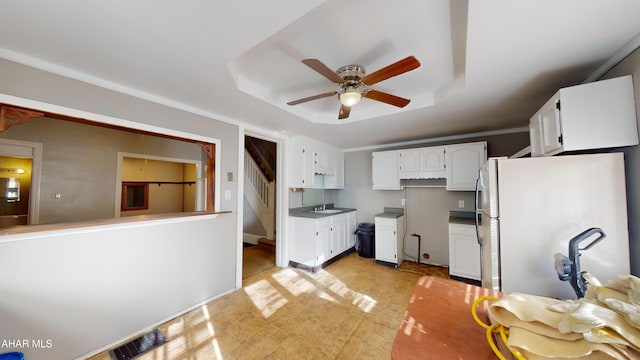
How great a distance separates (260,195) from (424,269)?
3.62m

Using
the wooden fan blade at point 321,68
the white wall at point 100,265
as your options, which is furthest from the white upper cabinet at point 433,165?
the white wall at point 100,265

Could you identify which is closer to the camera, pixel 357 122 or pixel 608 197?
pixel 608 197

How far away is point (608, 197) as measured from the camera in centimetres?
150

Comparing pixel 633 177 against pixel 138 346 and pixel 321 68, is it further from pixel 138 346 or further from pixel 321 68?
pixel 138 346

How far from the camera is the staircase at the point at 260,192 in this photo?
16.5 feet

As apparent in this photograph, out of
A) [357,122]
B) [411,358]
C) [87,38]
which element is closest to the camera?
[411,358]

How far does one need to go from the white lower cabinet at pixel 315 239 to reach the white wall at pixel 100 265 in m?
1.30

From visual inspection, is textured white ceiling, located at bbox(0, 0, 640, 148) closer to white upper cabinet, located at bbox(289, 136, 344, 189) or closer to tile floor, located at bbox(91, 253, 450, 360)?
white upper cabinet, located at bbox(289, 136, 344, 189)

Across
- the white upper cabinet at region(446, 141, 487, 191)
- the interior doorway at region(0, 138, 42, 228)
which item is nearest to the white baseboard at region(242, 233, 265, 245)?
the interior doorway at region(0, 138, 42, 228)

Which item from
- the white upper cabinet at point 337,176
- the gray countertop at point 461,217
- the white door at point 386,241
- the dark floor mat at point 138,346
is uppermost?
the white upper cabinet at point 337,176

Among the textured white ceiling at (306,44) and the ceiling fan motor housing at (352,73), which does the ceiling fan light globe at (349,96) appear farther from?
the textured white ceiling at (306,44)

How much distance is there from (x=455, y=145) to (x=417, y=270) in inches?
81.7

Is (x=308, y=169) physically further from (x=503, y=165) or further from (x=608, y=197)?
(x=608, y=197)

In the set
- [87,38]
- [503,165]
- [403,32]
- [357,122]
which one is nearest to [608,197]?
[503,165]
